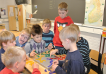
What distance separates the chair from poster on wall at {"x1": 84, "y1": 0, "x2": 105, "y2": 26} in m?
1.74

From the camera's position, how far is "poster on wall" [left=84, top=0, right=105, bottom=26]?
2.92 m

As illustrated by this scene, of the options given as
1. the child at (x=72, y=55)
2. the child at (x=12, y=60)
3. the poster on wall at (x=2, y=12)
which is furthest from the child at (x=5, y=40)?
the poster on wall at (x=2, y=12)

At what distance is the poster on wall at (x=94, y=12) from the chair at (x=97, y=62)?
5.72ft

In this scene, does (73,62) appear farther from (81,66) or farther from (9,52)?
(9,52)

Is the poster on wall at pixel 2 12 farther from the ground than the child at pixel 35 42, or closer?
farther from the ground

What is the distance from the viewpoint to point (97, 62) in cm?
153

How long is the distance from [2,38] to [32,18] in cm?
400

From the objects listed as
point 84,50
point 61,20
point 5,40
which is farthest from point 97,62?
point 5,40

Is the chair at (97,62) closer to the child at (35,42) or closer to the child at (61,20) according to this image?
the child at (61,20)

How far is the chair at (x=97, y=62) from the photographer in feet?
4.78

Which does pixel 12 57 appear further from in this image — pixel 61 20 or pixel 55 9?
pixel 55 9

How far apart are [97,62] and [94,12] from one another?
2023 millimetres

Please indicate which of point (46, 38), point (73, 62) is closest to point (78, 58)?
point (73, 62)

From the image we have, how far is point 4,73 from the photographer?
92 cm
